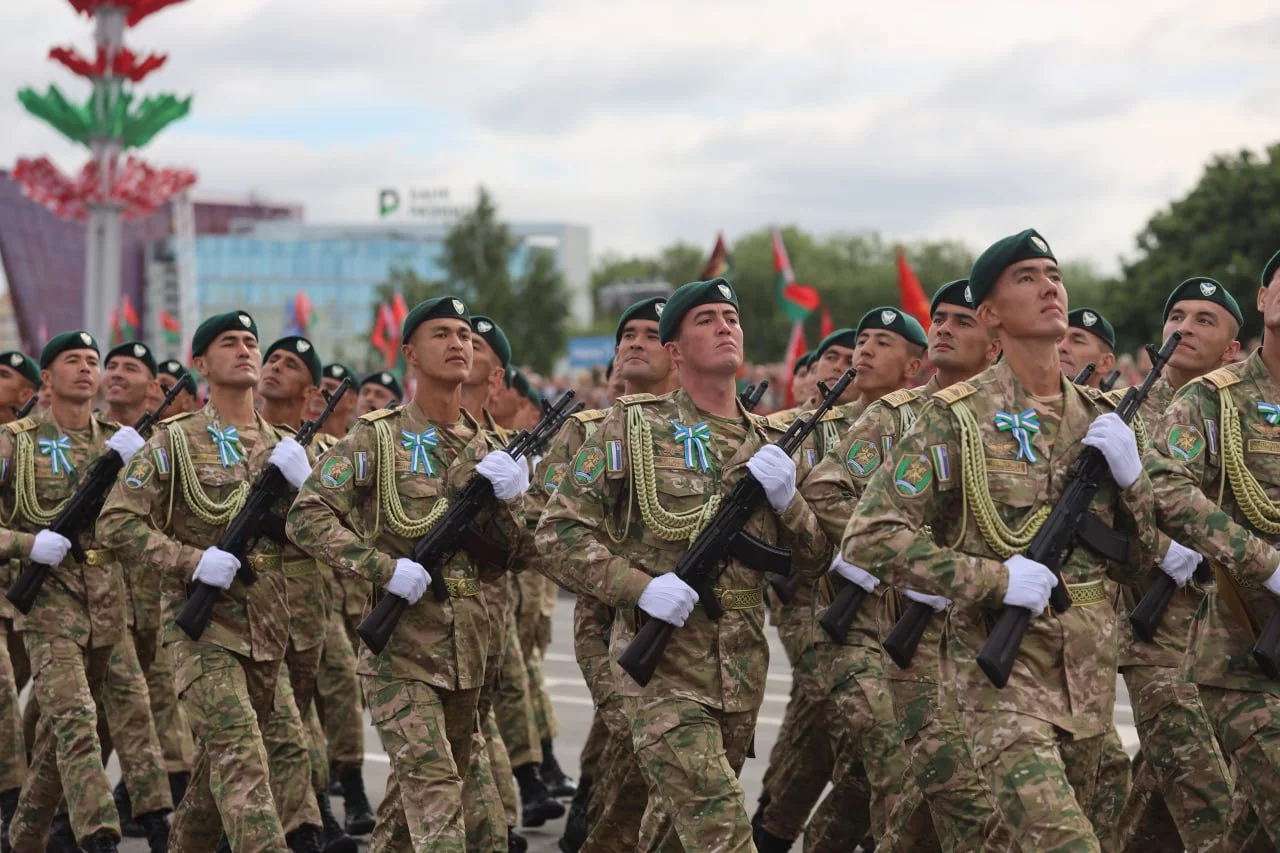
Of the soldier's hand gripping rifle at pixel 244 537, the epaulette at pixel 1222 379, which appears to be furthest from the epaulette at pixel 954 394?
the soldier's hand gripping rifle at pixel 244 537

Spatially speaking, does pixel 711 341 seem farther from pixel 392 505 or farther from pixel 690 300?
pixel 392 505

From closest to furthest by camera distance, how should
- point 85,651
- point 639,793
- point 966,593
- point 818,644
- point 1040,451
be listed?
point 966,593 < point 1040,451 < point 639,793 < point 818,644 < point 85,651

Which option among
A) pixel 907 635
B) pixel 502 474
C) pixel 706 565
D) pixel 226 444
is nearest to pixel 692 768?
pixel 706 565

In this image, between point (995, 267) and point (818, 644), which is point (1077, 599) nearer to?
point (995, 267)

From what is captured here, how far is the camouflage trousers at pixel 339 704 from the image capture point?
31.2ft

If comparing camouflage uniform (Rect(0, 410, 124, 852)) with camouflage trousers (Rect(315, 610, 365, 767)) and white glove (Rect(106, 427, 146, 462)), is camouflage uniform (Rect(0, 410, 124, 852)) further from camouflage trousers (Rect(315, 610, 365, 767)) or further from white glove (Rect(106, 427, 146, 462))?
camouflage trousers (Rect(315, 610, 365, 767))

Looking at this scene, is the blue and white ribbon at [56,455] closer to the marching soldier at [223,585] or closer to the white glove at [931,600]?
the marching soldier at [223,585]

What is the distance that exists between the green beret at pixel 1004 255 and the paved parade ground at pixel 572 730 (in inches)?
169

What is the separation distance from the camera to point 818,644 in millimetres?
7633

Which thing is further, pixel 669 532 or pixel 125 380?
pixel 125 380

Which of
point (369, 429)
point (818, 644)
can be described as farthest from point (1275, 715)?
point (369, 429)

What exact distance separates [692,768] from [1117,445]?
1.66 meters

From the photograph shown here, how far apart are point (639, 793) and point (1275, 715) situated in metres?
2.47

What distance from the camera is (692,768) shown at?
18.8ft
